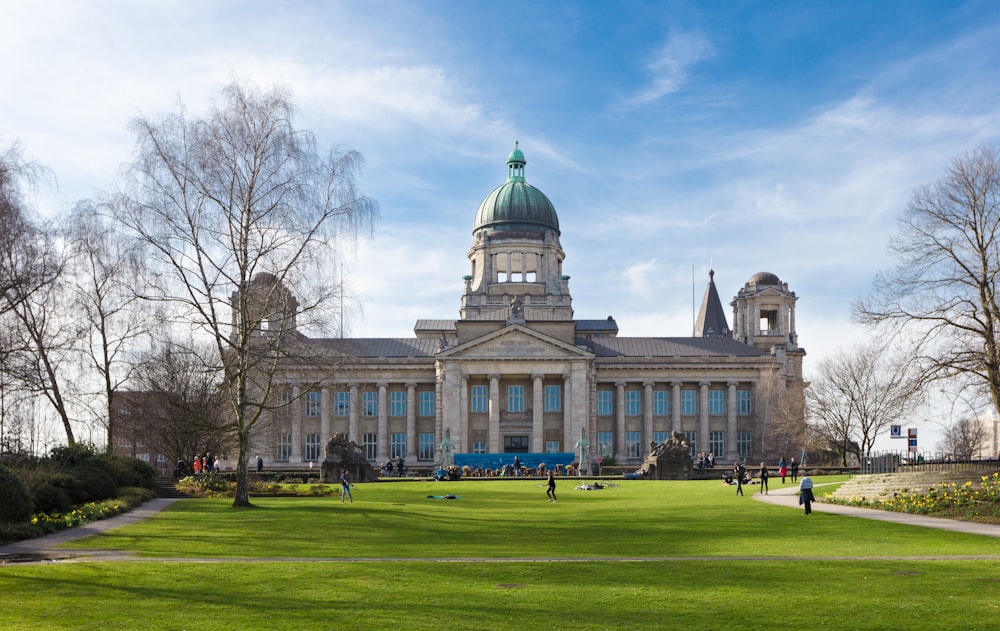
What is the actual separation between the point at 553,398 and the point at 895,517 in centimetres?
6550

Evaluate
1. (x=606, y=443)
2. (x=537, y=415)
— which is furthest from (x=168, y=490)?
(x=606, y=443)

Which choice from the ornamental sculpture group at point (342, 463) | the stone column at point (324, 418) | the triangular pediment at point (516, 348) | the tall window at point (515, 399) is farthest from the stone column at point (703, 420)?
the ornamental sculpture group at point (342, 463)

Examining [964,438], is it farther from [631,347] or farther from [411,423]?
[411,423]

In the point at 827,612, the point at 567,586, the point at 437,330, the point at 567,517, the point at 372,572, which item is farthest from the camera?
the point at 437,330

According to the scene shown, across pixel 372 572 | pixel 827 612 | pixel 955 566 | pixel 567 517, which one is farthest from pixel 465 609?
pixel 567 517

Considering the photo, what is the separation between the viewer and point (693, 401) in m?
102

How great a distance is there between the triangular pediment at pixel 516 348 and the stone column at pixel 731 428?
15.6m

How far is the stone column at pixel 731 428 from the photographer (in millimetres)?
100188

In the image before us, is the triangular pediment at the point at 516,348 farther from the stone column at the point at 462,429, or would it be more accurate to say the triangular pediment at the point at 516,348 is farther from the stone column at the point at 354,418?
the stone column at the point at 354,418

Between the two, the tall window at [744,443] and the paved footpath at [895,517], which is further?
the tall window at [744,443]

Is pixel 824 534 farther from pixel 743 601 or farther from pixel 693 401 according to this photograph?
pixel 693 401

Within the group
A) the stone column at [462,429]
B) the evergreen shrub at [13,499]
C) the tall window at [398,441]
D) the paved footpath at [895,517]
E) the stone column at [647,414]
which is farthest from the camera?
the tall window at [398,441]

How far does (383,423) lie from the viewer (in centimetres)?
10038

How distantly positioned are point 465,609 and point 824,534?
14972 mm
